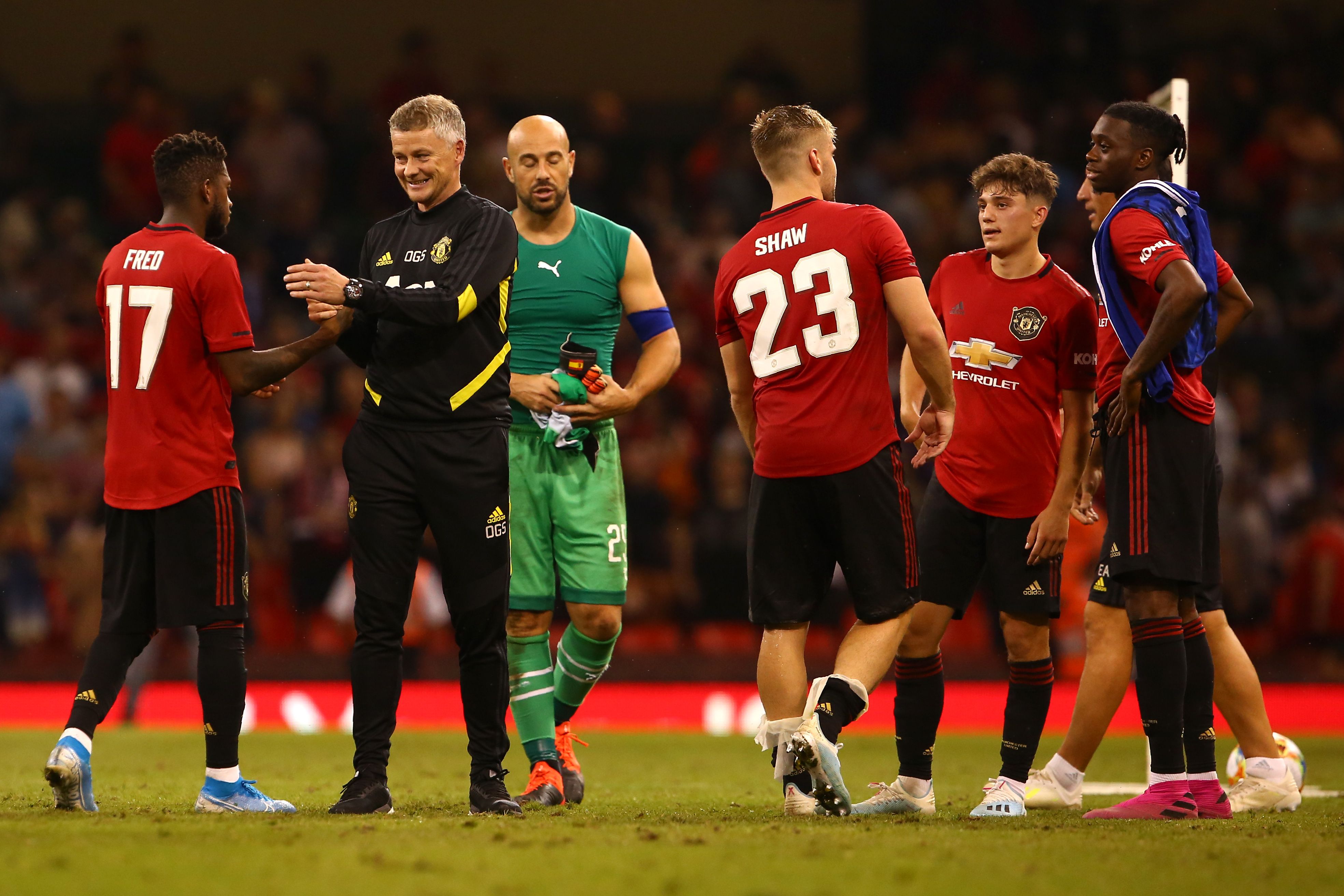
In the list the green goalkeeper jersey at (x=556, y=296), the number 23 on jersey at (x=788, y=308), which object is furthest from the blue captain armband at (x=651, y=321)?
the number 23 on jersey at (x=788, y=308)

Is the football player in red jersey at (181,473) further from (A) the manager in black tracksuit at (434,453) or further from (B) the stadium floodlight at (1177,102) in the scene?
(B) the stadium floodlight at (1177,102)

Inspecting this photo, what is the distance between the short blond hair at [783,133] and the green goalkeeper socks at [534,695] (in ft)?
6.73

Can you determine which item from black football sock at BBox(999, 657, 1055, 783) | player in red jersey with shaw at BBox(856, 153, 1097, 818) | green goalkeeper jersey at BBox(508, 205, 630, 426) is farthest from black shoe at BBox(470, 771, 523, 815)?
black football sock at BBox(999, 657, 1055, 783)

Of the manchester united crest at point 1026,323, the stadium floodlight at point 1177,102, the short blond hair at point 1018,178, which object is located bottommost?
the manchester united crest at point 1026,323

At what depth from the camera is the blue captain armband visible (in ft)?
20.7

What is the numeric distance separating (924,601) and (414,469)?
2057mm

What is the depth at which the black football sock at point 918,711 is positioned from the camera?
5551mm

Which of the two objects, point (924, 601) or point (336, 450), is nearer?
point (924, 601)

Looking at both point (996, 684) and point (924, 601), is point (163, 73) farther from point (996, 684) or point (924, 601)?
point (924, 601)

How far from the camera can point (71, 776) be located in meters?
4.88

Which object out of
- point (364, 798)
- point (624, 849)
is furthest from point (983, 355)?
point (364, 798)

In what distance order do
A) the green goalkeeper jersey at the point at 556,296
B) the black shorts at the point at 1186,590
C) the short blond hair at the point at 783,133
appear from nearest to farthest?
the short blond hair at the point at 783,133, the black shorts at the point at 1186,590, the green goalkeeper jersey at the point at 556,296

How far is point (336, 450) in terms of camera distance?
1303cm

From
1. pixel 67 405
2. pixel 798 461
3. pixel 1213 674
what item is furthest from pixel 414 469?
pixel 67 405
